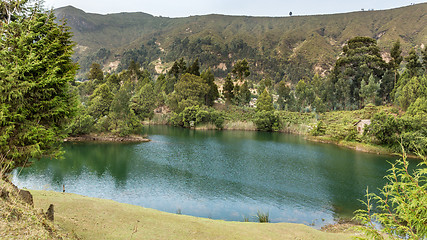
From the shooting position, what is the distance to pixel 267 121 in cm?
6309

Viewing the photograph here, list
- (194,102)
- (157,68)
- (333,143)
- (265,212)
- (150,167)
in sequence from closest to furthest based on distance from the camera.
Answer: (265,212) → (150,167) → (333,143) → (194,102) → (157,68)

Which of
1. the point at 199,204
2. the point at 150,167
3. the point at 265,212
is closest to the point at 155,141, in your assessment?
the point at 150,167

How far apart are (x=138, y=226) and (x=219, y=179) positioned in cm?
1471

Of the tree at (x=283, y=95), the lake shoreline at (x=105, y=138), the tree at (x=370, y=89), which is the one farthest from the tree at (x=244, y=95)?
the lake shoreline at (x=105, y=138)

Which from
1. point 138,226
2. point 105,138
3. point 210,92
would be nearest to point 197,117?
point 210,92

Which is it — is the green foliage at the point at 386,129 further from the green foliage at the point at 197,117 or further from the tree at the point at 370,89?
the green foliage at the point at 197,117

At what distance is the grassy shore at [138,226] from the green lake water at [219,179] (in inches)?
190

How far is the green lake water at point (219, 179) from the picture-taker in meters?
18.4

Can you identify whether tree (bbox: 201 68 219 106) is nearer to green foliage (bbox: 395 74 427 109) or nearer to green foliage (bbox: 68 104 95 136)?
green foliage (bbox: 68 104 95 136)

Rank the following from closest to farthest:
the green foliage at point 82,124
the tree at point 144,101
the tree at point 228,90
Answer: the green foliage at point 82,124 < the tree at point 144,101 < the tree at point 228,90

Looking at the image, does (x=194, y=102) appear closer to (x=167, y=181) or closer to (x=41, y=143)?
(x=167, y=181)

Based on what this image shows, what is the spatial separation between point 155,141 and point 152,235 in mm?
35080

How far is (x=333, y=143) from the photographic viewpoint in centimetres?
4891

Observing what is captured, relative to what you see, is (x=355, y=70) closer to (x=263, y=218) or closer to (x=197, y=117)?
(x=197, y=117)
